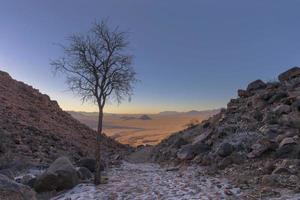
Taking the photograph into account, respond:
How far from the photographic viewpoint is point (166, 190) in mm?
14891

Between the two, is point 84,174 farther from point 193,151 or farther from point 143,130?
point 143,130

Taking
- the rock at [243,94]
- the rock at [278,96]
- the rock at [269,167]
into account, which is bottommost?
the rock at [269,167]

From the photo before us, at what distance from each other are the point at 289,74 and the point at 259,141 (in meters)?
11.5

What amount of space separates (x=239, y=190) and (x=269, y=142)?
562cm

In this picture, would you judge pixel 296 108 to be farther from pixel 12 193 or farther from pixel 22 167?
pixel 12 193

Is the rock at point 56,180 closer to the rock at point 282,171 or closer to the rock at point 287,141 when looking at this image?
the rock at point 282,171

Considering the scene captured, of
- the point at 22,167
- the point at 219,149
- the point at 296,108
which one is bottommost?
the point at 22,167

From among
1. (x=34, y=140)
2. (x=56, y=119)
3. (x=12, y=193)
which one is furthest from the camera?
(x=56, y=119)

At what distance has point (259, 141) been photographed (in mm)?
19984

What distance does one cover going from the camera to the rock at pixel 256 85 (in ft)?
107

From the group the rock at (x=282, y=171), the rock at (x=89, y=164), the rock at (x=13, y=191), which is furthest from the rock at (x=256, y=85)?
the rock at (x=13, y=191)

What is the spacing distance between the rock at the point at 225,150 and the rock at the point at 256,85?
12819 millimetres

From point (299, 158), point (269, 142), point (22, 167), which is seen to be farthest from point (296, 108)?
point (22, 167)

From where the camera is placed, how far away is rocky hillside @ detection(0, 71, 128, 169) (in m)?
25.0
